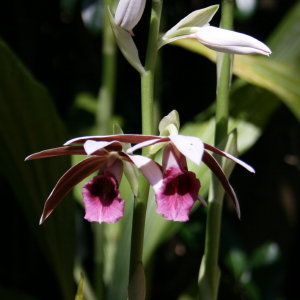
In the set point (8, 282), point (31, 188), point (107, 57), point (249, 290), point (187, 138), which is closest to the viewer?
point (187, 138)

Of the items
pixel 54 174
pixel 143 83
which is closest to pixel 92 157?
pixel 143 83

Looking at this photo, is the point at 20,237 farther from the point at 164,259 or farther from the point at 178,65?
the point at 178,65

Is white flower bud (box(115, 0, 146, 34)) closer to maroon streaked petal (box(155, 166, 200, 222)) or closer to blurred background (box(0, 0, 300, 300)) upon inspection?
maroon streaked petal (box(155, 166, 200, 222))

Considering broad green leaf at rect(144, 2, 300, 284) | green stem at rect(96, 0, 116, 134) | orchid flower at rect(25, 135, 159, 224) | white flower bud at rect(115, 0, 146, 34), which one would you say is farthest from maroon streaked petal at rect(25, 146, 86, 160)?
green stem at rect(96, 0, 116, 134)

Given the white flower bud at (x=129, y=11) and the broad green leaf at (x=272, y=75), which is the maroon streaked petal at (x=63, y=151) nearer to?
the white flower bud at (x=129, y=11)

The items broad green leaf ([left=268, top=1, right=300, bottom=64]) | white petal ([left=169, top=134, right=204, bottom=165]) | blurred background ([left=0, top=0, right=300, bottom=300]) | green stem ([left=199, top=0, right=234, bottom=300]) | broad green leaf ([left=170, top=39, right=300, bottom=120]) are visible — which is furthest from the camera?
blurred background ([left=0, top=0, right=300, bottom=300])

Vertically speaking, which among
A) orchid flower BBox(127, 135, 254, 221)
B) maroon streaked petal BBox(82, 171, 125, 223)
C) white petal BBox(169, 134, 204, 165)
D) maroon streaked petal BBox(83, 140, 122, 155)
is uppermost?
maroon streaked petal BBox(83, 140, 122, 155)
